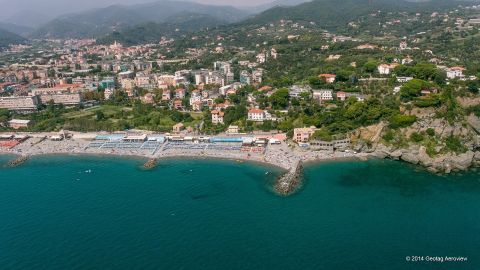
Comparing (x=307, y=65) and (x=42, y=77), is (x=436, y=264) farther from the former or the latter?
(x=42, y=77)

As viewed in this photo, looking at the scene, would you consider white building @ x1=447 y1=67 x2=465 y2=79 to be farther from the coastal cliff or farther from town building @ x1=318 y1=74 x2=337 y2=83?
the coastal cliff

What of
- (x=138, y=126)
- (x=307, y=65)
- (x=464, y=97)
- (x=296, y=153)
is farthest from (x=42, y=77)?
(x=464, y=97)

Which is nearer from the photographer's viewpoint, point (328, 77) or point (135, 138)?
point (135, 138)

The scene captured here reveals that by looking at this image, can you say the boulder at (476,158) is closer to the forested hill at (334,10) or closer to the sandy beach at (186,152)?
the sandy beach at (186,152)

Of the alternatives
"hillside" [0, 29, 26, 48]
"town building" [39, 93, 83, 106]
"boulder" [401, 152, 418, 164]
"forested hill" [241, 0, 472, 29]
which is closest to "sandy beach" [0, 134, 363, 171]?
"boulder" [401, 152, 418, 164]

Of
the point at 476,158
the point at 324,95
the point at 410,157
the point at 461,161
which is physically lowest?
the point at 476,158

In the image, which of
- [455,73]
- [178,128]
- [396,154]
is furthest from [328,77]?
[178,128]

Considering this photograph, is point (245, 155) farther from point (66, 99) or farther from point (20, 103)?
point (20, 103)

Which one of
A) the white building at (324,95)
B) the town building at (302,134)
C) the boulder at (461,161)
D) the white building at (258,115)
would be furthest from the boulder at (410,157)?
the white building at (258,115)
